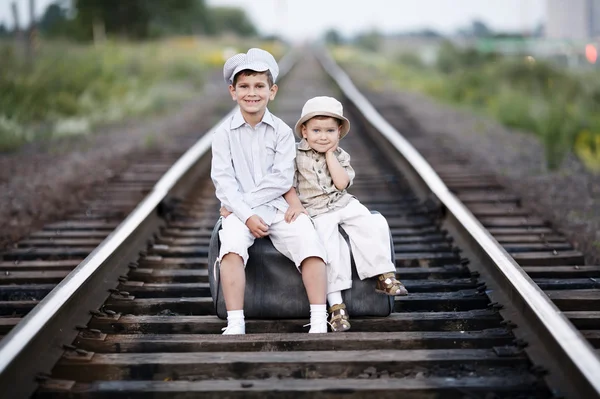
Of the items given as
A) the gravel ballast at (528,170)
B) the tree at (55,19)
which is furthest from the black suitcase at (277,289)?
the tree at (55,19)

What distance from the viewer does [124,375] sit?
2936 mm

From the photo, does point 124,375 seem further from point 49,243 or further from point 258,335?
point 49,243

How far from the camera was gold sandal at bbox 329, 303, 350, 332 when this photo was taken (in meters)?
3.34

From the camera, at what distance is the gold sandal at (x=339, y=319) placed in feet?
11.0

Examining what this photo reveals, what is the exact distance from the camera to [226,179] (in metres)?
3.56

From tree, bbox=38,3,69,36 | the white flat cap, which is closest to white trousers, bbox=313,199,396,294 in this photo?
the white flat cap

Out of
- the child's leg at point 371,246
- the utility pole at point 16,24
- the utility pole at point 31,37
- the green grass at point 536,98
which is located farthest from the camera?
the utility pole at point 16,24

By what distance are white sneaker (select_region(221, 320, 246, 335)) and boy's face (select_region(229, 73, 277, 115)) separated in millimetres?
938

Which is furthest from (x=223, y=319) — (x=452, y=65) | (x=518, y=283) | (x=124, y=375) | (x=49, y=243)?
(x=452, y=65)

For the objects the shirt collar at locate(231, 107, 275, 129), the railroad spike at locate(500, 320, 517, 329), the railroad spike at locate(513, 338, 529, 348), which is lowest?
the railroad spike at locate(513, 338, 529, 348)

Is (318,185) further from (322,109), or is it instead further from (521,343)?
(521,343)

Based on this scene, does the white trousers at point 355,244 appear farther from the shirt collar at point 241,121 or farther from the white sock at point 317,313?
the shirt collar at point 241,121

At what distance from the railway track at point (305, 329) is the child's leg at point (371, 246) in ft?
0.61

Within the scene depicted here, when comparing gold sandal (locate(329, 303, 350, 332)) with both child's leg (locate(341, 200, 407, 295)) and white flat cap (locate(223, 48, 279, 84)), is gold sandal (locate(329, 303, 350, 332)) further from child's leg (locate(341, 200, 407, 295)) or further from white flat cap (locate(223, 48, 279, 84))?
white flat cap (locate(223, 48, 279, 84))
